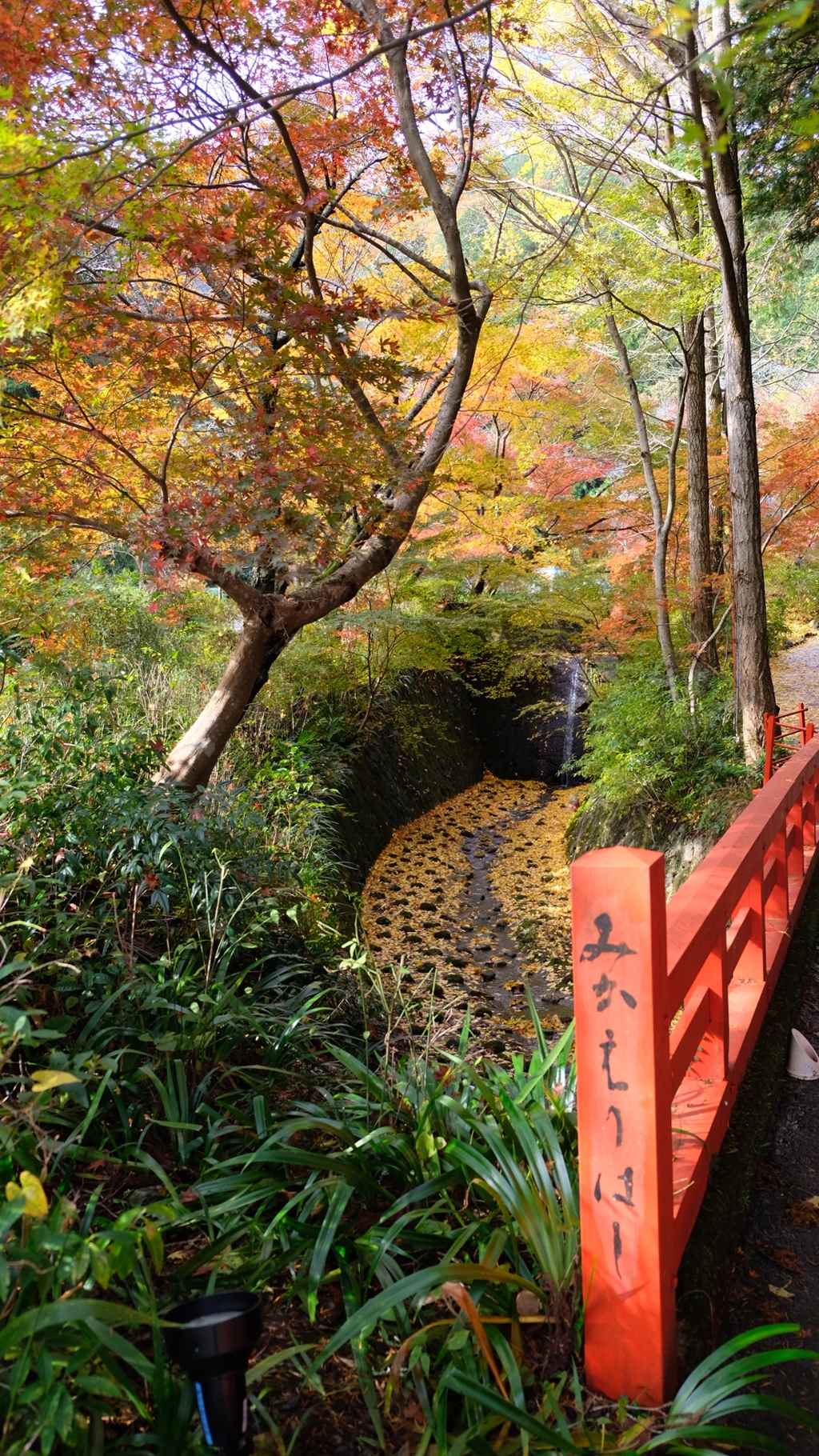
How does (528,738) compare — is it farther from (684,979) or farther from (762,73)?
(684,979)

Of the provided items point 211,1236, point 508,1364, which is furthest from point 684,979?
point 211,1236

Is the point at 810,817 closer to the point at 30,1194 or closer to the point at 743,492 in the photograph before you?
the point at 743,492

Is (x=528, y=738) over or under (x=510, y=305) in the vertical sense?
under

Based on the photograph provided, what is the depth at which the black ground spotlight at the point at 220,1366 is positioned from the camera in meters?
1.38

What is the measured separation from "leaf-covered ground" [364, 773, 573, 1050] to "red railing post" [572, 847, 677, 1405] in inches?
99.8

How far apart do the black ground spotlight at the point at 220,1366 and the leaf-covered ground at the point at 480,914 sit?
9.43 feet

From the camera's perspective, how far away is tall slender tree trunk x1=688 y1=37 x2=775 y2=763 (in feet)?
21.8

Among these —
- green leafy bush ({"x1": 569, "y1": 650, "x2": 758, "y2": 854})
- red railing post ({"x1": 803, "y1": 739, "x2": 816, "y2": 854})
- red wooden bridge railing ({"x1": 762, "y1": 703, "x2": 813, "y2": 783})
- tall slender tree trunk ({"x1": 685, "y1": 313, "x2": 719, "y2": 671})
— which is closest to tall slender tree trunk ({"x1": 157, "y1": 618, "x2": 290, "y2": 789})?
red wooden bridge railing ({"x1": 762, "y1": 703, "x2": 813, "y2": 783})

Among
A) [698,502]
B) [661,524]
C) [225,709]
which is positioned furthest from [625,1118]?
[661,524]

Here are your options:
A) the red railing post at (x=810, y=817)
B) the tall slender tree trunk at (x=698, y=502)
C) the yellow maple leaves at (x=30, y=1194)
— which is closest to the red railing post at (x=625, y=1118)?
the yellow maple leaves at (x=30, y=1194)

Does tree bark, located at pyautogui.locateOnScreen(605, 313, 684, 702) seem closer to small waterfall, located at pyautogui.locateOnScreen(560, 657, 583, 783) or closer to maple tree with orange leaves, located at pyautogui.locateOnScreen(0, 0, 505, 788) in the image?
maple tree with orange leaves, located at pyautogui.locateOnScreen(0, 0, 505, 788)

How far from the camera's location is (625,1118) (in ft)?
5.45

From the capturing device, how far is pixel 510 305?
10086 mm

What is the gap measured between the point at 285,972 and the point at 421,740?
23.8ft
